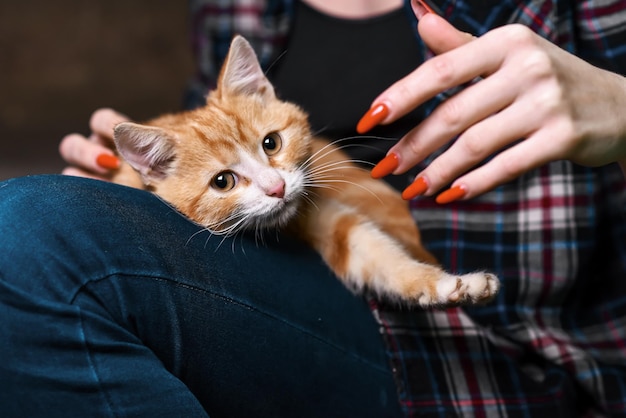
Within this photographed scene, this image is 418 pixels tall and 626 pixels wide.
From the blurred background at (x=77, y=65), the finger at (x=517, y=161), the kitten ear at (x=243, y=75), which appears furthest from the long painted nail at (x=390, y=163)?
the blurred background at (x=77, y=65)

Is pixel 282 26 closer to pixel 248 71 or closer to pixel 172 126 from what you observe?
pixel 248 71

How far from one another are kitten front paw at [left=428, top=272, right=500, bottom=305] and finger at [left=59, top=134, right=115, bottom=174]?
0.68 metres

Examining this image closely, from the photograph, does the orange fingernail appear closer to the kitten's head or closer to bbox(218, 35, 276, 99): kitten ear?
the kitten's head

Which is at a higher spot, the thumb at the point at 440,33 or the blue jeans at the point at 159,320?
the thumb at the point at 440,33

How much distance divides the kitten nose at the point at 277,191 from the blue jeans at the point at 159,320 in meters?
0.08

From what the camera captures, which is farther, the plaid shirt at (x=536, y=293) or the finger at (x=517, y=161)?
the plaid shirt at (x=536, y=293)

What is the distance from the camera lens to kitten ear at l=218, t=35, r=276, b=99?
45.5 inches

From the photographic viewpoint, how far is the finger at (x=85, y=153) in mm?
1279

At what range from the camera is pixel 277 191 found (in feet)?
3.44

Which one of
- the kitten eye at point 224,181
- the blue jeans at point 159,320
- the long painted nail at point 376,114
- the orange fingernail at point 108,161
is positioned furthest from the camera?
the orange fingernail at point 108,161

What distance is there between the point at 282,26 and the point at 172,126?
483mm

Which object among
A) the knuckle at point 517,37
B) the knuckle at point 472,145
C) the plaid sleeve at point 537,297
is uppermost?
the knuckle at point 517,37

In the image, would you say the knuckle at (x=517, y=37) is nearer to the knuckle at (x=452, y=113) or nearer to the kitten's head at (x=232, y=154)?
the knuckle at (x=452, y=113)

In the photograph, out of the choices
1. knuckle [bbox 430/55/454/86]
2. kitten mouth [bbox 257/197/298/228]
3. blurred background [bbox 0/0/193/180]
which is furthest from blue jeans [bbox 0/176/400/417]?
blurred background [bbox 0/0/193/180]
